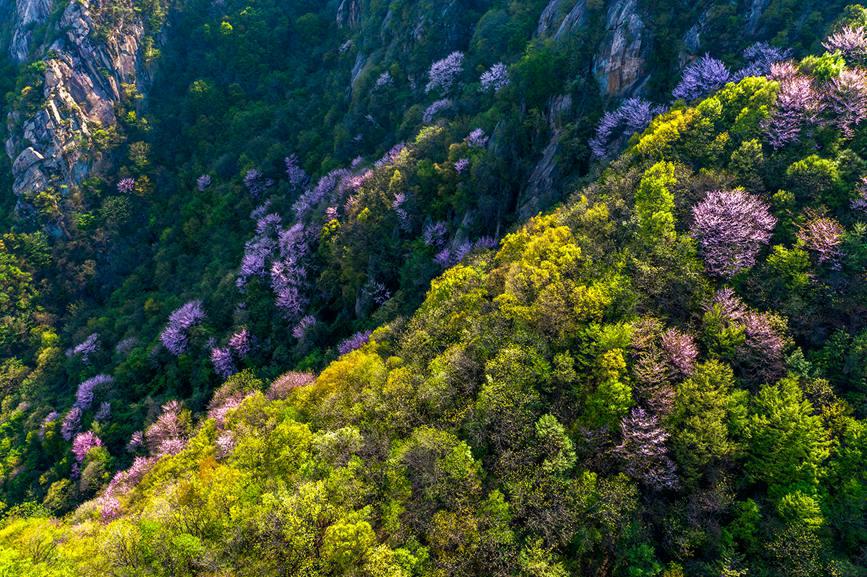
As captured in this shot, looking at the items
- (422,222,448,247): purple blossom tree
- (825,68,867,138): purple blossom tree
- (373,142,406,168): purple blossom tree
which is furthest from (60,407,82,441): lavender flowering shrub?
(825,68,867,138): purple blossom tree

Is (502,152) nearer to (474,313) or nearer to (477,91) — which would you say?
(477,91)

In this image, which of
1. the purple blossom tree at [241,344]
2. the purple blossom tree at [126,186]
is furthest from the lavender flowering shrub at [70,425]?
the purple blossom tree at [126,186]

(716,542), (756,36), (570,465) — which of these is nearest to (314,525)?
(570,465)

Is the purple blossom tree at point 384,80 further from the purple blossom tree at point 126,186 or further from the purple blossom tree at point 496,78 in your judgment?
the purple blossom tree at point 126,186

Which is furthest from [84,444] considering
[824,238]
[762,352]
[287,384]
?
[824,238]

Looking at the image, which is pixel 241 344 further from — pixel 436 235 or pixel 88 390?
pixel 436 235

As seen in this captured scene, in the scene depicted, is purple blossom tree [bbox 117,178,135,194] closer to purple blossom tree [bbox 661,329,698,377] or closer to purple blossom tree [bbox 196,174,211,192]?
purple blossom tree [bbox 196,174,211,192]

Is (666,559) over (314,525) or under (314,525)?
under
